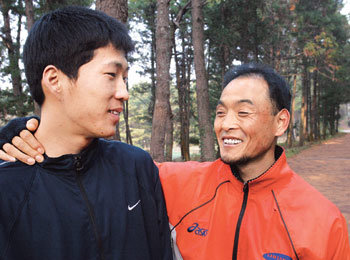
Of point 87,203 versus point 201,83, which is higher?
point 201,83

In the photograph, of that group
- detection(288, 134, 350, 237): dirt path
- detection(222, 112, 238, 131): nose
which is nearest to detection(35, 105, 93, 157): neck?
detection(222, 112, 238, 131): nose

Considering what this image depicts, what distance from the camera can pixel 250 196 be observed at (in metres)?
2.08

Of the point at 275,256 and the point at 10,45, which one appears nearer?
the point at 275,256

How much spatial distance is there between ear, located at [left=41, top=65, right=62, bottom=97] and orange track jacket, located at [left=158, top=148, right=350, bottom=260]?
3.92 ft

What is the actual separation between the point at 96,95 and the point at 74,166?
1.39 feet

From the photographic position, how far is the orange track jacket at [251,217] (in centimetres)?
172

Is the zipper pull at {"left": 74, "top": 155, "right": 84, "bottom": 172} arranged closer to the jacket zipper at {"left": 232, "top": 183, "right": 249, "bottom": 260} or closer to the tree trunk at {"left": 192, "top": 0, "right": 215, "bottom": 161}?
the jacket zipper at {"left": 232, "top": 183, "right": 249, "bottom": 260}

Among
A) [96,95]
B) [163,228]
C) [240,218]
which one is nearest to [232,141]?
[240,218]

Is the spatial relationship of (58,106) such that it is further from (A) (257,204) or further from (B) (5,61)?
(B) (5,61)

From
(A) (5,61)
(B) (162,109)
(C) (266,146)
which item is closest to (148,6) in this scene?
(A) (5,61)

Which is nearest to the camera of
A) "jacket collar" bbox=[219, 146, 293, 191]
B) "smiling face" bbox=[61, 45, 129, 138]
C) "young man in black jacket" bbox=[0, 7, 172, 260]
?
"young man in black jacket" bbox=[0, 7, 172, 260]

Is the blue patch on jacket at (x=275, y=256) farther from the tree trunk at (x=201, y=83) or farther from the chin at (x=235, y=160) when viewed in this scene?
the tree trunk at (x=201, y=83)

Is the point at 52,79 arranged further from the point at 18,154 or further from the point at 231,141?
the point at 231,141

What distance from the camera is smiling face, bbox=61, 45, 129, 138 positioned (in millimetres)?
1531
